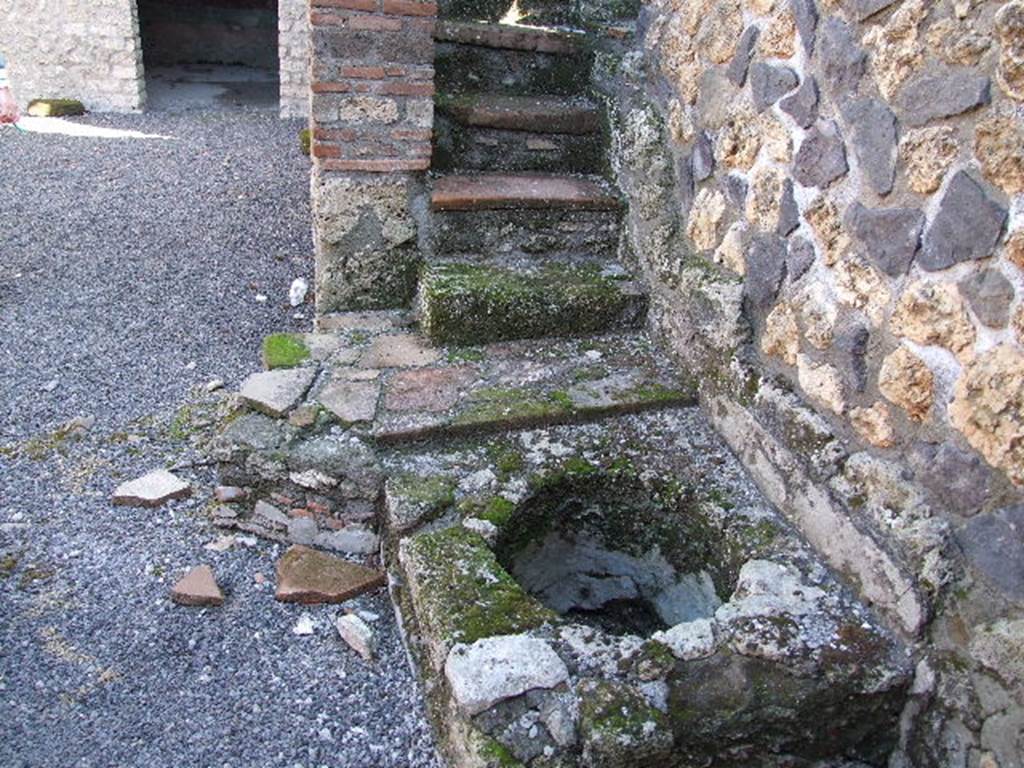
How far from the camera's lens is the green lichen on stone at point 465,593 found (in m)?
2.07

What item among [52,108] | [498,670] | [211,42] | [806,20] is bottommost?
[52,108]

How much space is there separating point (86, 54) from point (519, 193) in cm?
746

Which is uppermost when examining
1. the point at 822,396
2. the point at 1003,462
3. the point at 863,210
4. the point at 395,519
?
the point at 863,210

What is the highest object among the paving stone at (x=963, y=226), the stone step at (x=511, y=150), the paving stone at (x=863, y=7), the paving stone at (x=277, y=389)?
the paving stone at (x=863, y=7)

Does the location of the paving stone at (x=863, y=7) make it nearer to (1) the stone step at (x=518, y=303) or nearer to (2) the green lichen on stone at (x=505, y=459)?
(1) the stone step at (x=518, y=303)

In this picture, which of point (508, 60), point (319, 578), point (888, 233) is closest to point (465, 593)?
point (319, 578)

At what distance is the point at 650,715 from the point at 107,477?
2.20 meters

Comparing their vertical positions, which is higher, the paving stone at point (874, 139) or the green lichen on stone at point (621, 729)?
the paving stone at point (874, 139)

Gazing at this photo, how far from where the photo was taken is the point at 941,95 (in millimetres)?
1902

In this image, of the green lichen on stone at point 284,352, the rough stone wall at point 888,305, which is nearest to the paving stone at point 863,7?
the rough stone wall at point 888,305

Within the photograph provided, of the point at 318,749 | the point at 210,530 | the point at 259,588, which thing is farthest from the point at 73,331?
the point at 318,749

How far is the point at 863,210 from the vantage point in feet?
7.14

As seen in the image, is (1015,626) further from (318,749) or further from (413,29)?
(413,29)

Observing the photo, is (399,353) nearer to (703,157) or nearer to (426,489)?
(426,489)
